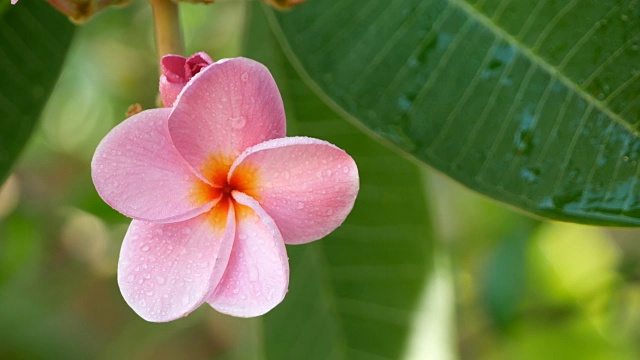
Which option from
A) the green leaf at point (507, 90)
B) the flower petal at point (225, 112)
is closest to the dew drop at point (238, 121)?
the flower petal at point (225, 112)

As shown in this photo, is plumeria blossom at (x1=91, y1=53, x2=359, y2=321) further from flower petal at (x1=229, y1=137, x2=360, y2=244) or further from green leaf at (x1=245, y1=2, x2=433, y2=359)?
green leaf at (x1=245, y1=2, x2=433, y2=359)

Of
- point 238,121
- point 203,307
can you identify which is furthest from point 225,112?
point 203,307

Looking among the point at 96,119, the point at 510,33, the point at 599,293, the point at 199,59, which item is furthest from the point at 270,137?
the point at 96,119

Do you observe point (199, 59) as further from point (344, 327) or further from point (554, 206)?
point (344, 327)

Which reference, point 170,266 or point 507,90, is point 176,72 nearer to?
point 170,266

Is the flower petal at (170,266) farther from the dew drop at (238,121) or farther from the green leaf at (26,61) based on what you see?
the green leaf at (26,61)

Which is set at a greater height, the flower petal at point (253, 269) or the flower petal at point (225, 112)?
the flower petal at point (225, 112)

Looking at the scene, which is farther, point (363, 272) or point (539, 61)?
point (363, 272)
